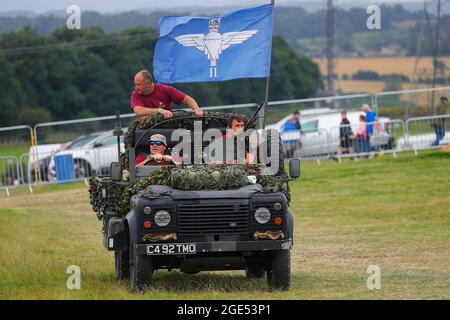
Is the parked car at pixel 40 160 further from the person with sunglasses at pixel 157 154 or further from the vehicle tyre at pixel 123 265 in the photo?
the person with sunglasses at pixel 157 154

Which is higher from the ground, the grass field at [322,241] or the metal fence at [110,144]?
the metal fence at [110,144]

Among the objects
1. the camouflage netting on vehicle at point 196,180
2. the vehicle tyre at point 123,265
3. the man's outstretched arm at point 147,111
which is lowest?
the vehicle tyre at point 123,265

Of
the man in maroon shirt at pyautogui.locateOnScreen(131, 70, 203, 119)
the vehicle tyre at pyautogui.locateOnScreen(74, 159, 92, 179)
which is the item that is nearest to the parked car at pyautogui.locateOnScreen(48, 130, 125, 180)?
the vehicle tyre at pyautogui.locateOnScreen(74, 159, 92, 179)

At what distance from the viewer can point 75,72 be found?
6662 centimetres

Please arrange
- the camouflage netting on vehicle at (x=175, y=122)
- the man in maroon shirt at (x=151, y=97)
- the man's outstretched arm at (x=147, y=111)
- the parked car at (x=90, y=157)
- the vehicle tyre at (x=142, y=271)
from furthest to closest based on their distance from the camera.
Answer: the parked car at (x=90, y=157), the man in maroon shirt at (x=151, y=97), the man's outstretched arm at (x=147, y=111), the camouflage netting on vehicle at (x=175, y=122), the vehicle tyre at (x=142, y=271)

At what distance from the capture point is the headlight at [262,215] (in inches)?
518

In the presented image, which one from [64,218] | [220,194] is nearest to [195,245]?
[220,194]

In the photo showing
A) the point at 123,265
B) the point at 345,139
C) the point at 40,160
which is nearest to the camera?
the point at 123,265

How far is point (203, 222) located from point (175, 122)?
89.3 inches

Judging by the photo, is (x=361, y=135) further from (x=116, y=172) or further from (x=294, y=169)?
(x=116, y=172)

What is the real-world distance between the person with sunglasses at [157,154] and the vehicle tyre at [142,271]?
59.0 inches

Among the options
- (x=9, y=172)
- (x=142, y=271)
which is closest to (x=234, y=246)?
(x=142, y=271)

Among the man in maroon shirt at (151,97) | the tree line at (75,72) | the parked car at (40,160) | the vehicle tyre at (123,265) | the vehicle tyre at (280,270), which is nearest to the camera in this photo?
the vehicle tyre at (280,270)

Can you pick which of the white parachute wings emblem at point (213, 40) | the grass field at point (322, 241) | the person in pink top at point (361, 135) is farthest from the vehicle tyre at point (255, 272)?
the person in pink top at point (361, 135)
